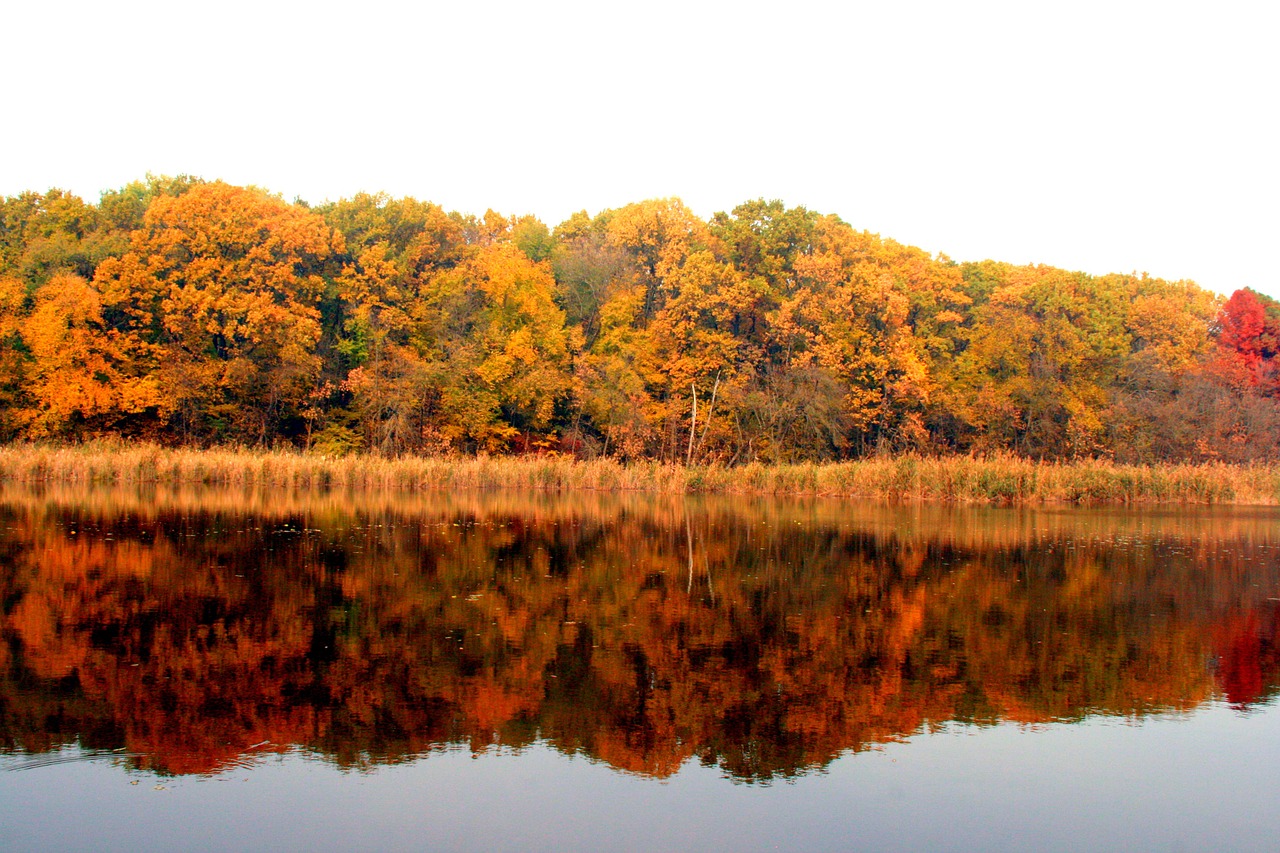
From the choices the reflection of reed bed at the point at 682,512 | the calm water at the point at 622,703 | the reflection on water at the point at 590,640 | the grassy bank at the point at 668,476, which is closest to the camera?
the calm water at the point at 622,703

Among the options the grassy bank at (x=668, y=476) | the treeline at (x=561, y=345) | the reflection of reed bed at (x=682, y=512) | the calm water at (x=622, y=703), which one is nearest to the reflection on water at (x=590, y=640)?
the calm water at (x=622, y=703)

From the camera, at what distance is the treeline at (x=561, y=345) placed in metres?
43.8

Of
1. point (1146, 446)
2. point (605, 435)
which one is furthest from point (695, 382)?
point (1146, 446)

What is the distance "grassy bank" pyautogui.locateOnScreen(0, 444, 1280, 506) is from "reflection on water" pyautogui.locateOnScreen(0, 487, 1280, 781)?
11929 mm

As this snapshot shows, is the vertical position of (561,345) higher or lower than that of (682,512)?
higher

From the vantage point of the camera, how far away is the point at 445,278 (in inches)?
1903

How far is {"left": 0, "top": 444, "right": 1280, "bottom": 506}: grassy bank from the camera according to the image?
31.2 metres

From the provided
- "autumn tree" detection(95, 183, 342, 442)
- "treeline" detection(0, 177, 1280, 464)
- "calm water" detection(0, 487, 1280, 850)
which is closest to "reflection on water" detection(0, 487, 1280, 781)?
"calm water" detection(0, 487, 1280, 850)

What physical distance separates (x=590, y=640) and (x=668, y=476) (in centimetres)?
2624

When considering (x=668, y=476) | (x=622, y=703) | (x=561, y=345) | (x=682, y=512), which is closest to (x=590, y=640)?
(x=622, y=703)

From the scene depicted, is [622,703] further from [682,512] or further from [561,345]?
[561,345]

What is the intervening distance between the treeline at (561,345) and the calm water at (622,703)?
30169 mm

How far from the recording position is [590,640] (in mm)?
9703

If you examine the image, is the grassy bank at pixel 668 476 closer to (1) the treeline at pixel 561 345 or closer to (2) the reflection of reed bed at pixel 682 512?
(2) the reflection of reed bed at pixel 682 512
